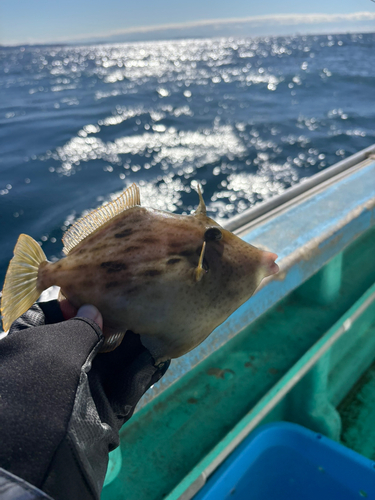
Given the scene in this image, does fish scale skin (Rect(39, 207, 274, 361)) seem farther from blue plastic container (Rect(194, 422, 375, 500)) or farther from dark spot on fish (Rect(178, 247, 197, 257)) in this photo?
blue plastic container (Rect(194, 422, 375, 500))

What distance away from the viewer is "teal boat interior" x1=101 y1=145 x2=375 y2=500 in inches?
84.0

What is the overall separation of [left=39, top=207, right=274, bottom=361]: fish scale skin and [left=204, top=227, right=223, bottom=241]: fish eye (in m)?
0.01

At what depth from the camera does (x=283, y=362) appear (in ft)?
8.91

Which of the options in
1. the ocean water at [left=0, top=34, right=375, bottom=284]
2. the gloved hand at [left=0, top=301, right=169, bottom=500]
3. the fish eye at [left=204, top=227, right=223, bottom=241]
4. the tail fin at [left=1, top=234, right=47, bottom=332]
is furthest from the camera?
the ocean water at [left=0, top=34, right=375, bottom=284]

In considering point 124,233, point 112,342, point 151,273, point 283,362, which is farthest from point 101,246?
point 283,362

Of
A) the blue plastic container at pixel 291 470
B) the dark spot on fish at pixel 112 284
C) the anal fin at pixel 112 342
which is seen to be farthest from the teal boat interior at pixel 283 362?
the dark spot on fish at pixel 112 284

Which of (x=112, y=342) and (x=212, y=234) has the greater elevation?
(x=212, y=234)

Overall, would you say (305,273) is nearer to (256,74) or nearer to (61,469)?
(61,469)

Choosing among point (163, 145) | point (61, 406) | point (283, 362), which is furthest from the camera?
point (163, 145)

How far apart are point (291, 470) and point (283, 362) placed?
0.64 metres

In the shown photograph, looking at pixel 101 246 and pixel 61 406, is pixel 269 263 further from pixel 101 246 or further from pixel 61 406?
pixel 61 406

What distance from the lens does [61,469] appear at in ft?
2.90

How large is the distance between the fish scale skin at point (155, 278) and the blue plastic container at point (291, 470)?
1.25 metres

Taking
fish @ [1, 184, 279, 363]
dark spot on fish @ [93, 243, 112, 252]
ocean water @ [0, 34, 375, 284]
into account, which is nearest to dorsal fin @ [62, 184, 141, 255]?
fish @ [1, 184, 279, 363]
